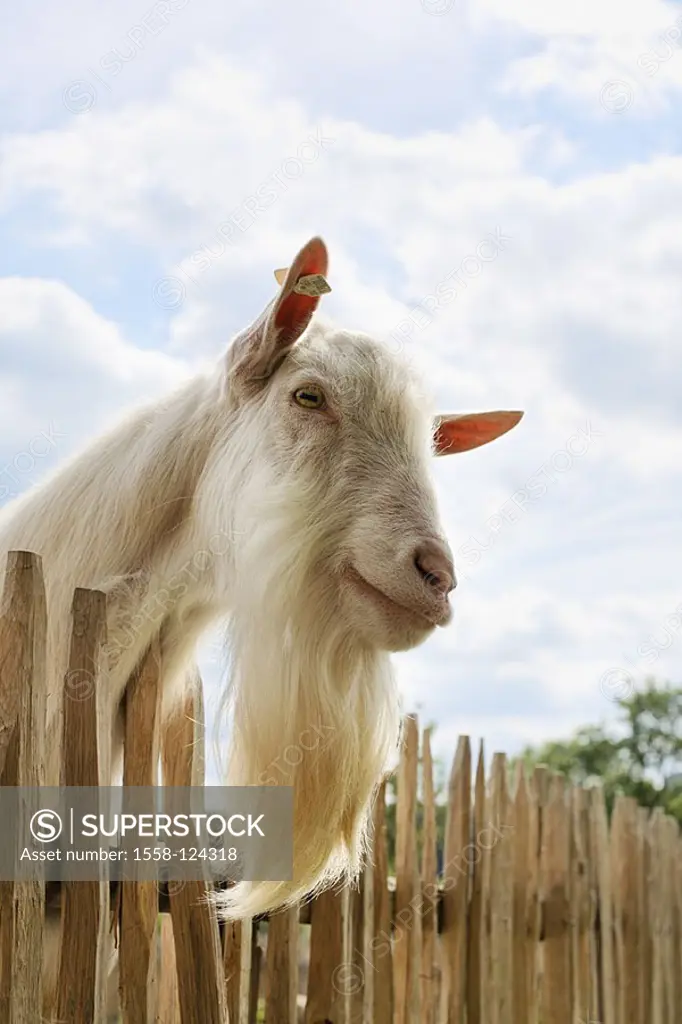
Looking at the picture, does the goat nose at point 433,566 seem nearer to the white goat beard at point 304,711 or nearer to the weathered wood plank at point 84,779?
the white goat beard at point 304,711

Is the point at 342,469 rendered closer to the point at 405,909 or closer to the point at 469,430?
the point at 469,430

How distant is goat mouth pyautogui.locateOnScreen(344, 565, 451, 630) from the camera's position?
7.21 feet

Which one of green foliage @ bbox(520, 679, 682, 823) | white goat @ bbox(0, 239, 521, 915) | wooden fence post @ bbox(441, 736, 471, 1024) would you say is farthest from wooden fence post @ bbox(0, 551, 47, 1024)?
green foliage @ bbox(520, 679, 682, 823)

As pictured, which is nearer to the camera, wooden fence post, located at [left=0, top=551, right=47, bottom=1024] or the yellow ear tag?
wooden fence post, located at [left=0, top=551, right=47, bottom=1024]

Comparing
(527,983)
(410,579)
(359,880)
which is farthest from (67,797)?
(527,983)

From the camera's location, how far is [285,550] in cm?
230

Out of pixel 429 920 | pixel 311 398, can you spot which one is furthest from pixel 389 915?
pixel 311 398

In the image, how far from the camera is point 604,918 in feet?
16.7

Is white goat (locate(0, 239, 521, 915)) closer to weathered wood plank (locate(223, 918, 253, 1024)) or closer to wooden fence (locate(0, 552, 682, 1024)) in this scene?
wooden fence (locate(0, 552, 682, 1024))

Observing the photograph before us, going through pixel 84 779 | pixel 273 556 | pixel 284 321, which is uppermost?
pixel 284 321

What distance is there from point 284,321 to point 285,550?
1.82 ft

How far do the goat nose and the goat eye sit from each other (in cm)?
46

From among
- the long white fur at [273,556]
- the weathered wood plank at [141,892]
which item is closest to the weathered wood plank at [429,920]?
the long white fur at [273,556]

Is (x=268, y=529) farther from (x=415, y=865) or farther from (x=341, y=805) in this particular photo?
(x=415, y=865)
